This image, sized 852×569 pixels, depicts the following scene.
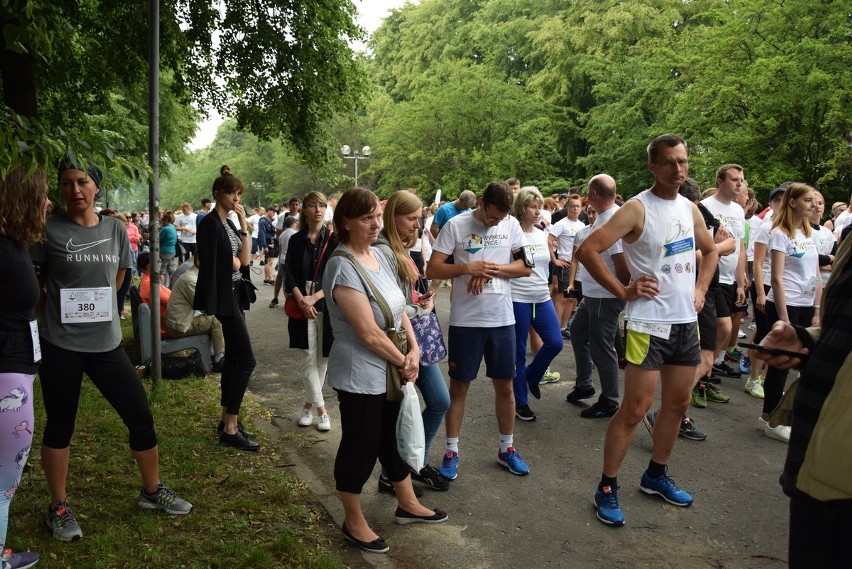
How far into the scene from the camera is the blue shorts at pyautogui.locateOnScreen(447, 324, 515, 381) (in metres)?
4.61

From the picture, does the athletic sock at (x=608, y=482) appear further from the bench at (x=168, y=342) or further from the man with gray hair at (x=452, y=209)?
the man with gray hair at (x=452, y=209)

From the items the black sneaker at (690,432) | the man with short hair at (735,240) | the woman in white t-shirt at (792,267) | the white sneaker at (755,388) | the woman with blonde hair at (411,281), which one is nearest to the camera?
the woman with blonde hair at (411,281)

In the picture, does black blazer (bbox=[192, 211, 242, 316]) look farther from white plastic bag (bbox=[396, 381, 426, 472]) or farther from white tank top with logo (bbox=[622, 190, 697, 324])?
white tank top with logo (bbox=[622, 190, 697, 324])

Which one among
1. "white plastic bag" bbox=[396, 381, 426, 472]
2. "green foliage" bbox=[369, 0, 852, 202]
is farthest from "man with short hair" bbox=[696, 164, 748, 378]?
"green foliage" bbox=[369, 0, 852, 202]

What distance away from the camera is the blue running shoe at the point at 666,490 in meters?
4.30

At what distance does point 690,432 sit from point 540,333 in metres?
1.51

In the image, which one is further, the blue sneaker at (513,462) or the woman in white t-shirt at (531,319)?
the woman in white t-shirt at (531,319)

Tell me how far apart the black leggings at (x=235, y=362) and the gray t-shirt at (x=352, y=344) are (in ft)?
5.47

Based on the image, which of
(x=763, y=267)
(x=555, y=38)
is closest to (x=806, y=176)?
(x=763, y=267)

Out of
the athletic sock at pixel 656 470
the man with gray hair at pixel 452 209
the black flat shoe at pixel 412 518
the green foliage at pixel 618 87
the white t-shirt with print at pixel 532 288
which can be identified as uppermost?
the green foliage at pixel 618 87

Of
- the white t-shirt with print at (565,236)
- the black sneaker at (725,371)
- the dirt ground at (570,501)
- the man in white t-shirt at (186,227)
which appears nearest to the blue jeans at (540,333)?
the dirt ground at (570,501)

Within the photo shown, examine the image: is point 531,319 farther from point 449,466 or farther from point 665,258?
point 665,258

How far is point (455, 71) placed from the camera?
31172 mm

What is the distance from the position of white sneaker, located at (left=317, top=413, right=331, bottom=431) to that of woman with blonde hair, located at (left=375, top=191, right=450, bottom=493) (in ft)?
4.11
